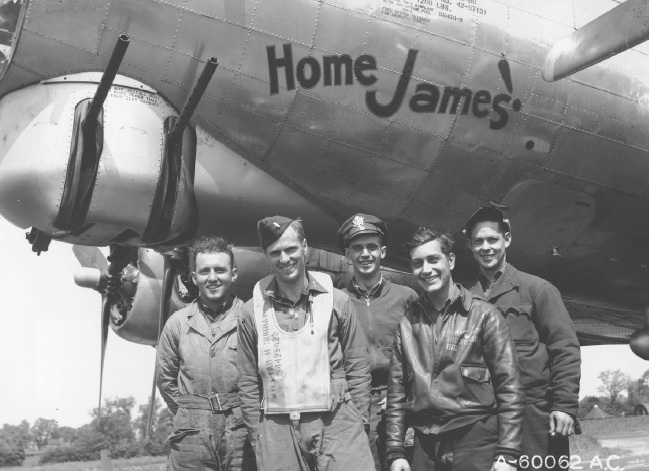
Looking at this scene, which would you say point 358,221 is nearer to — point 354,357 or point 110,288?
point 354,357

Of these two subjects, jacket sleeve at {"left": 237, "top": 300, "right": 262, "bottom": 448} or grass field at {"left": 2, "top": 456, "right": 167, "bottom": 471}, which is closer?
jacket sleeve at {"left": 237, "top": 300, "right": 262, "bottom": 448}

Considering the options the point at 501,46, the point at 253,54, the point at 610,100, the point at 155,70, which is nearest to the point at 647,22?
the point at 501,46

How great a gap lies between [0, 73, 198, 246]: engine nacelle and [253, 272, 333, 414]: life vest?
286cm

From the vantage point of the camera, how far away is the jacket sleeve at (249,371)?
4.13 m

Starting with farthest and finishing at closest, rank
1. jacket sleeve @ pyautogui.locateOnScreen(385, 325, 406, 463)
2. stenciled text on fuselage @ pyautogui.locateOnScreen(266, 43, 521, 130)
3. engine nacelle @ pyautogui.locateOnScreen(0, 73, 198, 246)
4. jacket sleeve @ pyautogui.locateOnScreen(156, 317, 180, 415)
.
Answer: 1. stenciled text on fuselage @ pyautogui.locateOnScreen(266, 43, 521, 130)
2. engine nacelle @ pyautogui.locateOnScreen(0, 73, 198, 246)
3. jacket sleeve @ pyautogui.locateOnScreen(156, 317, 180, 415)
4. jacket sleeve @ pyautogui.locateOnScreen(385, 325, 406, 463)

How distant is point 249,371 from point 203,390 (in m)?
0.63

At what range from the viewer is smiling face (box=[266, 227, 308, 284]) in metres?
4.24

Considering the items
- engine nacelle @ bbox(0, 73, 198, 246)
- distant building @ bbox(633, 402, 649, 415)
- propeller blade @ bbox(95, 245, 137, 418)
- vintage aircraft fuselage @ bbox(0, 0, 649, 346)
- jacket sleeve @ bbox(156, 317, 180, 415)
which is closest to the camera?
Result: jacket sleeve @ bbox(156, 317, 180, 415)

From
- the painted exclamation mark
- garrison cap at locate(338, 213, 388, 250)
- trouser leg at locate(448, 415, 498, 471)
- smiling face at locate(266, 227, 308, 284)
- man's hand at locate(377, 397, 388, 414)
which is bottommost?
trouser leg at locate(448, 415, 498, 471)

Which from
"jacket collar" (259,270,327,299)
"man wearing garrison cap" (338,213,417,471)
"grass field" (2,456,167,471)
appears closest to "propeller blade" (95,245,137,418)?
"grass field" (2,456,167,471)

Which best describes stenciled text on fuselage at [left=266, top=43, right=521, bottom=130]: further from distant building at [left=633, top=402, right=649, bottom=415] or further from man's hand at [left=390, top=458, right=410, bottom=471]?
distant building at [left=633, top=402, right=649, bottom=415]

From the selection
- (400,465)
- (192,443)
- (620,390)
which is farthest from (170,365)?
(620,390)

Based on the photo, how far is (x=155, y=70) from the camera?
7086 mm

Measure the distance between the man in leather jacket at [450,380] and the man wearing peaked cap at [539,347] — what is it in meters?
0.36
